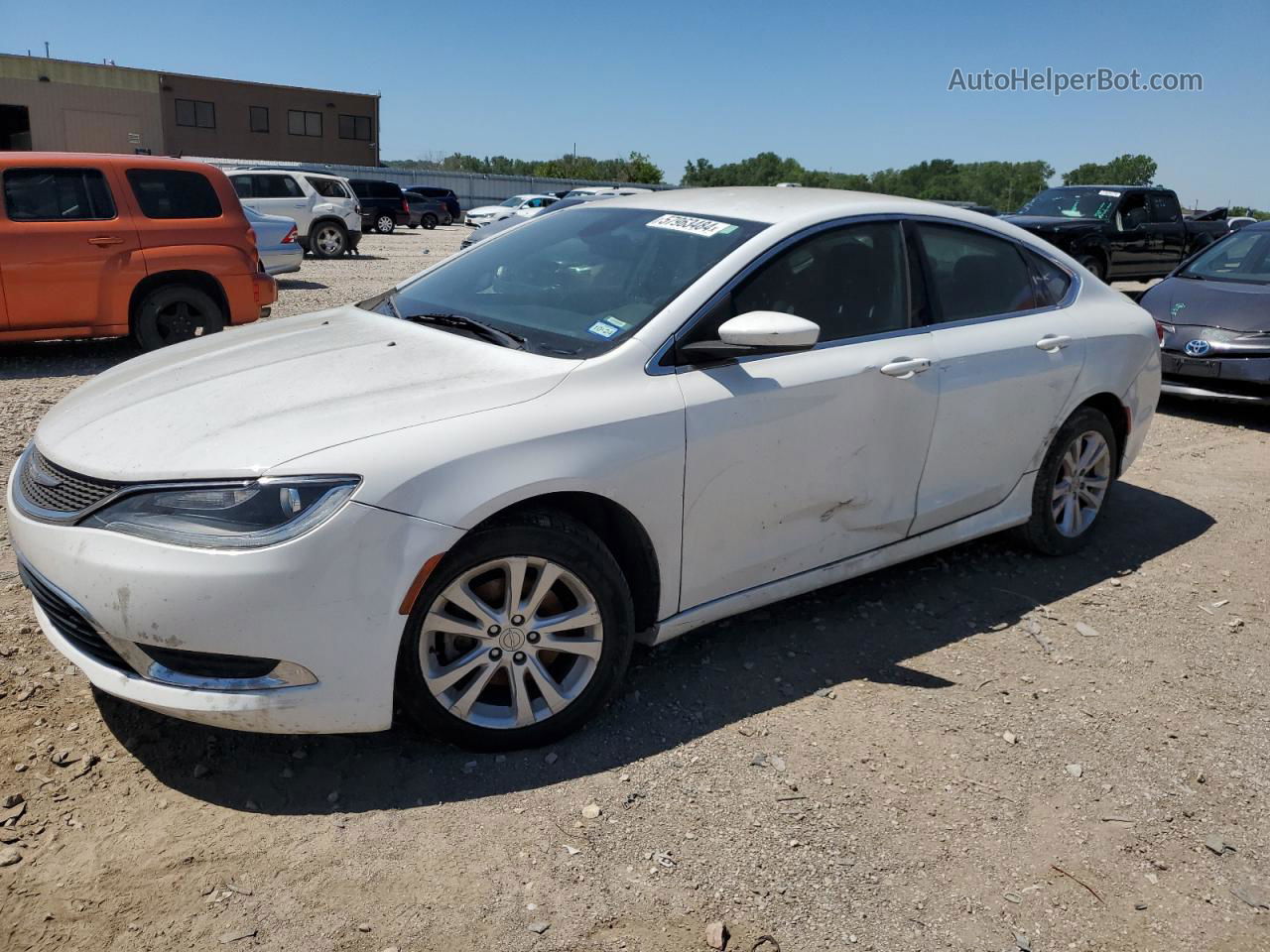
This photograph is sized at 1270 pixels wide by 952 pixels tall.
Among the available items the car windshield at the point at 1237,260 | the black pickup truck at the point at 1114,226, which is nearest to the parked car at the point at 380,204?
the black pickup truck at the point at 1114,226

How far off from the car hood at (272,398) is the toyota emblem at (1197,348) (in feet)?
21.7

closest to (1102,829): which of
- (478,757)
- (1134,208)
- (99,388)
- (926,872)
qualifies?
(926,872)

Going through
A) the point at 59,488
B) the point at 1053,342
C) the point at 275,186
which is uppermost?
the point at 275,186

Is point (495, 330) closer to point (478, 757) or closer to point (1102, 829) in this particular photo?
point (478, 757)

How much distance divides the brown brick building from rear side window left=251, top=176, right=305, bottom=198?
32.3 m

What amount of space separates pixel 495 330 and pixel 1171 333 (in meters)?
6.74

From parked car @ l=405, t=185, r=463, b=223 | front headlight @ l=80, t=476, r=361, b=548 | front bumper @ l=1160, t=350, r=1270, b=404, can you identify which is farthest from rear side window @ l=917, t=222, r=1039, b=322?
parked car @ l=405, t=185, r=463, b=223

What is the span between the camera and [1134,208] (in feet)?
53.2

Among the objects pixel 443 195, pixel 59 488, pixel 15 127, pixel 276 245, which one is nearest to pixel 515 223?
pixel 59 488

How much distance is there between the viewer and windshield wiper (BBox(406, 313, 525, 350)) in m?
3.48

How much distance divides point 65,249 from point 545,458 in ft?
23.0

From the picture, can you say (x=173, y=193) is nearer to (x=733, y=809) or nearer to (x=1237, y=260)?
(x=733, y=809)

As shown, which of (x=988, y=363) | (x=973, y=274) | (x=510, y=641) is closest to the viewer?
(x=510, y=641)

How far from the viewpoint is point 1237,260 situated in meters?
9.18
